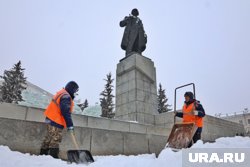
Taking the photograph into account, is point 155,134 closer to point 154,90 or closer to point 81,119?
point 81,119

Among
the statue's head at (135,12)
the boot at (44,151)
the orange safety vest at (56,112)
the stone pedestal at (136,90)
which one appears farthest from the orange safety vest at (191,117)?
the statue's head at (135,12)

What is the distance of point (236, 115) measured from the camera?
70.4 meters

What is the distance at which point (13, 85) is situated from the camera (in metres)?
24.1

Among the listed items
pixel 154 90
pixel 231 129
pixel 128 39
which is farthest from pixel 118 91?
pixel 231 129

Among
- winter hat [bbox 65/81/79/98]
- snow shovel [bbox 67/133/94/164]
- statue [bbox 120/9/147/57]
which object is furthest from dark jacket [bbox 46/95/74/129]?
statue [bbox 120/9/147/57]

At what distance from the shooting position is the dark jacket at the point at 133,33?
11.5m

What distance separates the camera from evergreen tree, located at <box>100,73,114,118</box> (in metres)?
26.7

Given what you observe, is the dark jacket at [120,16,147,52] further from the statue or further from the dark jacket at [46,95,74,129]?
the dark jacket at [46,95,74,129]

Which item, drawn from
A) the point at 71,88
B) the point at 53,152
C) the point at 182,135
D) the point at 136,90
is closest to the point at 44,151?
the point at 53,152

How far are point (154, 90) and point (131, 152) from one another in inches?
192

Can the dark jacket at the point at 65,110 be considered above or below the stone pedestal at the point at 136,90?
below

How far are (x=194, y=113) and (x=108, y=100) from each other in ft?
76.7

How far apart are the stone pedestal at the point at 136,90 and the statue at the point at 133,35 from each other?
2.97 ft

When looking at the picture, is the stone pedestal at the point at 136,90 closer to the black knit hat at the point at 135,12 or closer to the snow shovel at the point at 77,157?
the black knit hat at the point at 135,12
